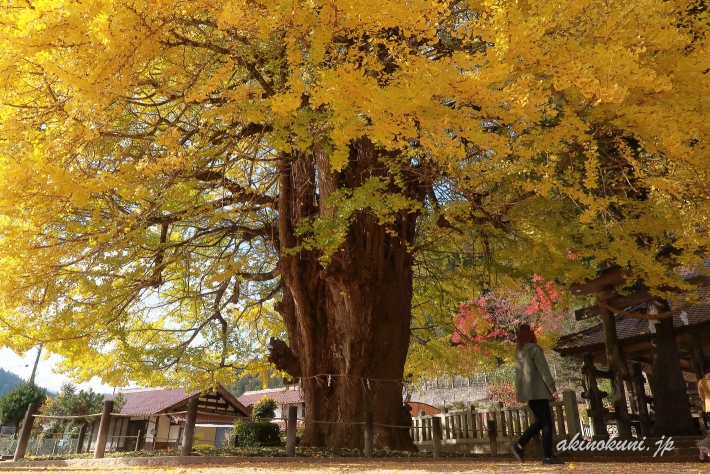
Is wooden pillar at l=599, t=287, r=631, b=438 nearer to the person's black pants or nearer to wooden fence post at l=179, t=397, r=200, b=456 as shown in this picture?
the person's black pants

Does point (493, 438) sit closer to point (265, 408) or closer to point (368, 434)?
point (368, 434)

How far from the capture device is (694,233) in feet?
17.5

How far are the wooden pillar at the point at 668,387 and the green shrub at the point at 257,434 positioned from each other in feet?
27.5

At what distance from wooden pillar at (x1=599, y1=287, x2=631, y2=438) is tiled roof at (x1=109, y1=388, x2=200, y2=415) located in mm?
15677

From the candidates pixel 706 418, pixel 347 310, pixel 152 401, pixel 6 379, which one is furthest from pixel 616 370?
pixel 6 379

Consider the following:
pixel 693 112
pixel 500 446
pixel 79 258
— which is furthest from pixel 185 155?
pixel 500 446

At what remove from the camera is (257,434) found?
12.5m

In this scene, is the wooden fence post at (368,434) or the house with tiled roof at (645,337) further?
the house with tiled roof at (645,337)

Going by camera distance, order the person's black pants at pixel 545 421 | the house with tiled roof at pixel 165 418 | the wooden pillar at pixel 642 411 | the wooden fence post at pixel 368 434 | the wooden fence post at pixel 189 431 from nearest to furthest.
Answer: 1. the person's black pants at pixel 545 421
2. the wooden fence post at pixel 189 431
3. the wooden fence post at pixel 368 434
4. the wooden pillar at pixel 642 411
5. the house with tiled roof at pixel 165 418

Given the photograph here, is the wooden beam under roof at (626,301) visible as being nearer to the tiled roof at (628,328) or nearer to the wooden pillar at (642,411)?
the tiled roof at (628,328)

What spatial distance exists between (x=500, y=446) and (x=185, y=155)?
24.9 ft

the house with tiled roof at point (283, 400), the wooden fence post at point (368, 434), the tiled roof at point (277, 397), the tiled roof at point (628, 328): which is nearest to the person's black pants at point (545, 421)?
the wooden fence post at point (368, 434)

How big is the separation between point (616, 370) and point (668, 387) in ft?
2.63

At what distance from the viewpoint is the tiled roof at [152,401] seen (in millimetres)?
20513
